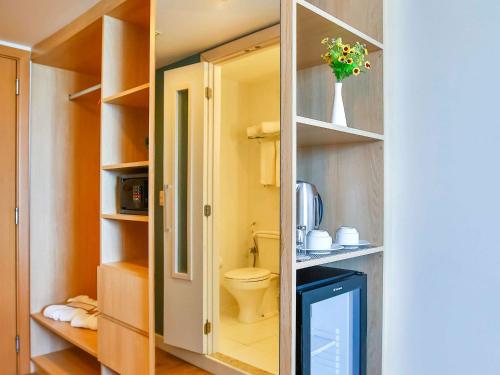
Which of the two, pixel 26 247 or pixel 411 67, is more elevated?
pixel 411 67

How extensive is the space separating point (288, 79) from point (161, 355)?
1315 millimetres

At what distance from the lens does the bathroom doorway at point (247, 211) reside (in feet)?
6.04

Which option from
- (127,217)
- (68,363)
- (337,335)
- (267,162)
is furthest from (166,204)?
(68,363)

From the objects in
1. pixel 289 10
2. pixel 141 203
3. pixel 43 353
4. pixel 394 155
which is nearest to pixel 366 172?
pixel 394 155

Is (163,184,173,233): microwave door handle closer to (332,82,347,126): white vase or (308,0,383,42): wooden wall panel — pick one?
(332,82,347,126): white vase

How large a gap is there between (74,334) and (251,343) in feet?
3.86

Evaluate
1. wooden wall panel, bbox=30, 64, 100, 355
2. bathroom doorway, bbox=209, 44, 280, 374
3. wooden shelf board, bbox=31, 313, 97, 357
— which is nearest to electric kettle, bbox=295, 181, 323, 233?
bathroom doorway, bbox=209, 44, 280, 374

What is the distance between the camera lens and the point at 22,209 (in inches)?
106

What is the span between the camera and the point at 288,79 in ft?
3.97

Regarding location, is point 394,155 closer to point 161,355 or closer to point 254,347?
point 254,347

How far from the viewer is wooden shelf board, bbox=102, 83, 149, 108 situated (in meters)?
1.83

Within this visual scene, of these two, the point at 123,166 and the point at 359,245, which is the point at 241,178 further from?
the point at 359,245

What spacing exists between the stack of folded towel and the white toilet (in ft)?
3.32

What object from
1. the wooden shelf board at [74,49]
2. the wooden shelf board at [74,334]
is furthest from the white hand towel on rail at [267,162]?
the wooden shelf board at [74,334]
